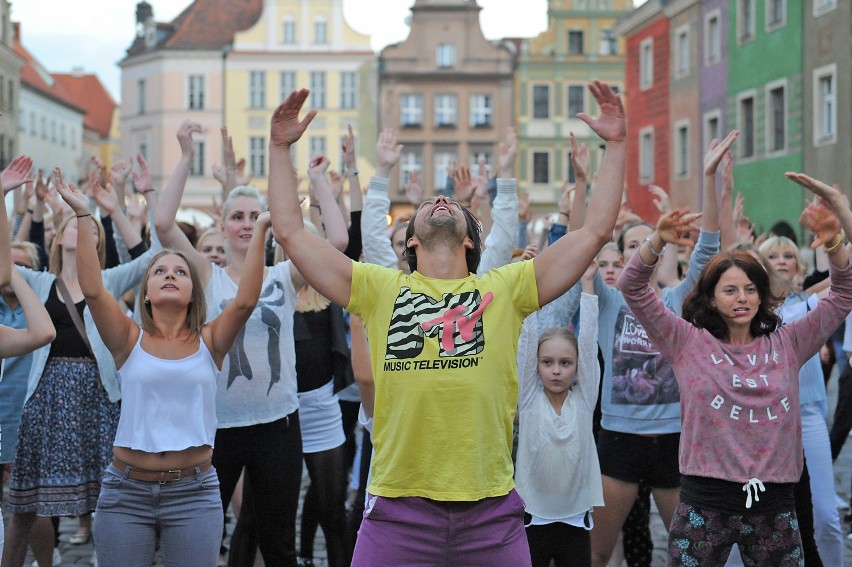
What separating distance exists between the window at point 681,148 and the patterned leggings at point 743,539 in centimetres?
3167

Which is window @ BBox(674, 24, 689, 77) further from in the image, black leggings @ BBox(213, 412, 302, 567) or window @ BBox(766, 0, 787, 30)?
black leggings @ BBox(213, 412, 302, 567)

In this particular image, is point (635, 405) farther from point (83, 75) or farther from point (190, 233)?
point (83, 75)

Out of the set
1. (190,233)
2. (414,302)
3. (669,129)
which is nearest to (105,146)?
(669,129)

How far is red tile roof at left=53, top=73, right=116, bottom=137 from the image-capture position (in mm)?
89938

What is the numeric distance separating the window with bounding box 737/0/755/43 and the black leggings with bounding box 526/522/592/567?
27.3m

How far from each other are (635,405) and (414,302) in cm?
256

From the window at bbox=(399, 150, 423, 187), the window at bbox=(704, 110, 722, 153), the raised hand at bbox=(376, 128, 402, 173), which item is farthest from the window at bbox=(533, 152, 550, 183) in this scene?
the raised hand at bbox=(376, 128, 402, 173)

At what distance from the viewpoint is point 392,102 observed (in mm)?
56656

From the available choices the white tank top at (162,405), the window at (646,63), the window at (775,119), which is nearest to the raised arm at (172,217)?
the white tank top at (162,405)

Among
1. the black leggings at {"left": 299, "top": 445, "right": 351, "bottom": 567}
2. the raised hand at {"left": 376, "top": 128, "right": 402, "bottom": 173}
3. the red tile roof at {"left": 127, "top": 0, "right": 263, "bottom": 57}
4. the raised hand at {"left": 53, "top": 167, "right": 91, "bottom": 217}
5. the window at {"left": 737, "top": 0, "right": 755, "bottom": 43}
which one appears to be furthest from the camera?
the red tile roof at {"left": 127, "top": 0, "right": 263, "bottom": 57}

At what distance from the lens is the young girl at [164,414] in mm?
5066

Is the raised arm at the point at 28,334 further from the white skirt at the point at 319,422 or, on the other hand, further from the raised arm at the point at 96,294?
the white skirt at the point at 319,422

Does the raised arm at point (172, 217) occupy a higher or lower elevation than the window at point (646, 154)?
lower

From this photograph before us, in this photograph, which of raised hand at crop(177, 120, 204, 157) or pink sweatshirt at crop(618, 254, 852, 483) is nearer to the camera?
pink sweatshirt at crop(618, 254, 852, 483)
